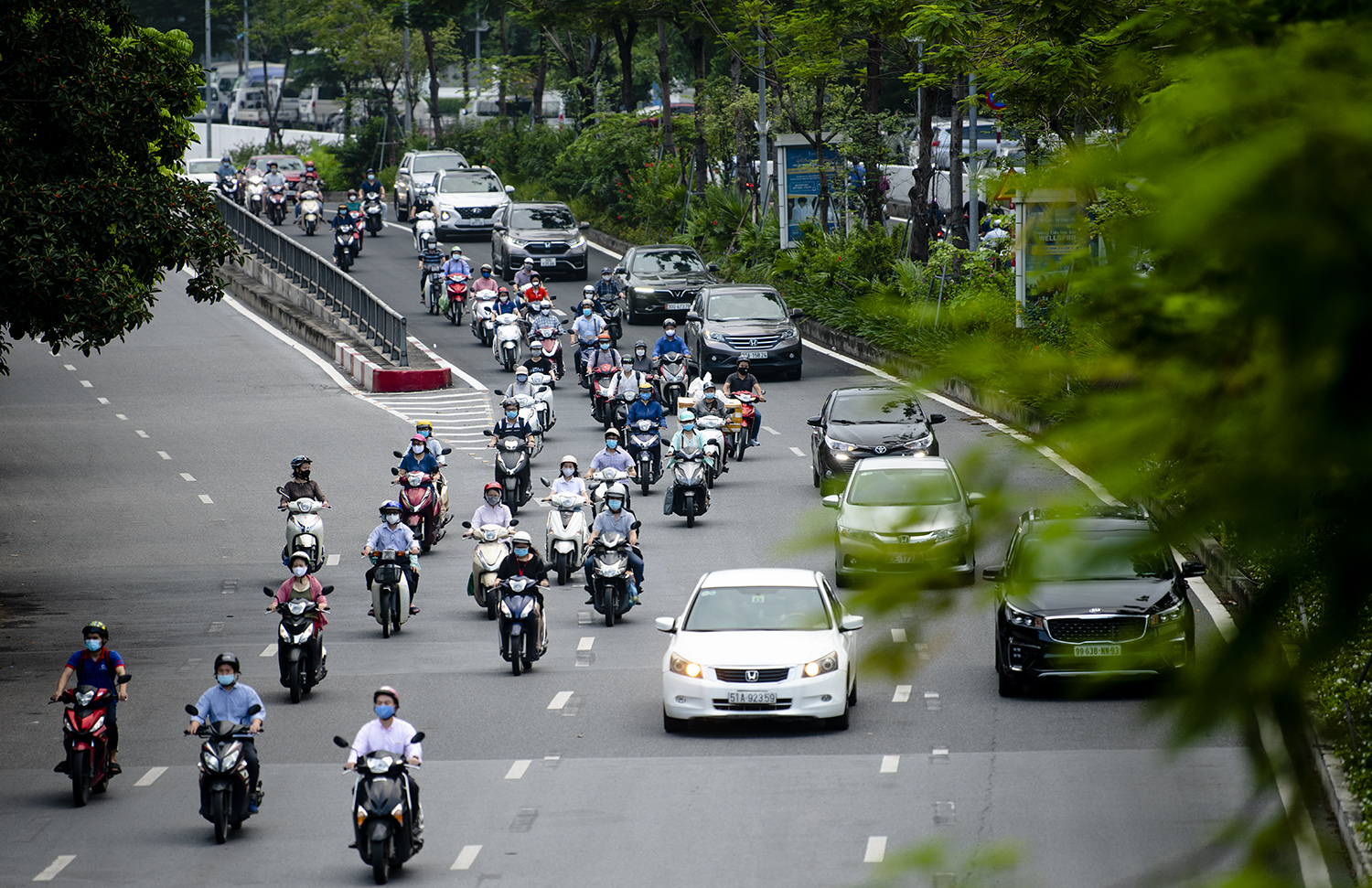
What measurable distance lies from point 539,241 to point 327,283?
23.0 feet

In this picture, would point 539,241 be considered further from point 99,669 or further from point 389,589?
point 99,669

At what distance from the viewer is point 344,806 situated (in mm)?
14641

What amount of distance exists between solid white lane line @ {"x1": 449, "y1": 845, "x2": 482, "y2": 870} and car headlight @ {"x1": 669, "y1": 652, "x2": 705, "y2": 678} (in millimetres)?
3637

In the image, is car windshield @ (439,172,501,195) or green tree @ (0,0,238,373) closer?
green tree @ (0,0,238,373)

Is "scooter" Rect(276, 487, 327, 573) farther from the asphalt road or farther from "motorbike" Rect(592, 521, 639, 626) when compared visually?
"motorbike" Rect(592, 521, 639, 626)

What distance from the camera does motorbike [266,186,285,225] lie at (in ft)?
220

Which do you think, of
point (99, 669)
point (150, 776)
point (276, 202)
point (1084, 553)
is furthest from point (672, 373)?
point (276, 202)

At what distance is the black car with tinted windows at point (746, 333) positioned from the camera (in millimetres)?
37438

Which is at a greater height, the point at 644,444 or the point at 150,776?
the point at 644,444

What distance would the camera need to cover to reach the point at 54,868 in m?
12.9

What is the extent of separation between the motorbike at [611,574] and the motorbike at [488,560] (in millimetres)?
1073

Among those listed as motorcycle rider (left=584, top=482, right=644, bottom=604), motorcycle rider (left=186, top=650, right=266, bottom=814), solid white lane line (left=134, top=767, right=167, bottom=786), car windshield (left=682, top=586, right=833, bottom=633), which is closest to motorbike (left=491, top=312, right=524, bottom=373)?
motorcycle rider (left=584, top=482, right=644, bottom=604)

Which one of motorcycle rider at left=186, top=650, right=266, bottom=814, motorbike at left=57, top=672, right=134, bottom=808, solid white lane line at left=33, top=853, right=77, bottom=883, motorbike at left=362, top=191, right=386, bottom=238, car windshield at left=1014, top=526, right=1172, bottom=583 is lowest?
solid white lane line at left=33, top=853, right=77, bottom=883

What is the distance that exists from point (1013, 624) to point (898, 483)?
1462cm
